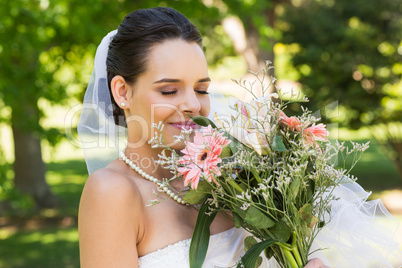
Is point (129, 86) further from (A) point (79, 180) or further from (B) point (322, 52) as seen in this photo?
(A) point (79, 180)

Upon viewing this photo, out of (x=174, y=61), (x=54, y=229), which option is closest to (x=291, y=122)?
(x=174, y=61)

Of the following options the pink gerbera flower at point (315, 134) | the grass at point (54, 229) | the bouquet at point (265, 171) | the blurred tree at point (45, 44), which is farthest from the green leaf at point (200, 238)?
the blurred tree at point (45, 44)

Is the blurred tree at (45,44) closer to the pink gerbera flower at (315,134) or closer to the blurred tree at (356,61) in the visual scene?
the blurred tree at (356,61)

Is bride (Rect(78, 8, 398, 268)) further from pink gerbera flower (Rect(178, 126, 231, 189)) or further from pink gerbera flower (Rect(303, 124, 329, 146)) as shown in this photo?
pink gerbera flower (Rect(303, 124, 329, 146))

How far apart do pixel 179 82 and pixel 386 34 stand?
1084cm

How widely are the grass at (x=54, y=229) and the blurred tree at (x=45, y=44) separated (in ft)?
2.58

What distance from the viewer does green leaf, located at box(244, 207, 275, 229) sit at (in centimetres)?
175

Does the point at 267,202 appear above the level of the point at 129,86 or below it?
below

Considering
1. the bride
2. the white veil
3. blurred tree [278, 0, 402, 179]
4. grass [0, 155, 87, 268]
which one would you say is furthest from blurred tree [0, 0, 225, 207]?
blurred tree [278, 0, 402, 179]

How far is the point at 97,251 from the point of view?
74.5 inches

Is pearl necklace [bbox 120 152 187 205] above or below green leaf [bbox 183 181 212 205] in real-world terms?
below

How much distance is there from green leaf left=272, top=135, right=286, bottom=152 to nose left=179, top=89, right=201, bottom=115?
0.45m

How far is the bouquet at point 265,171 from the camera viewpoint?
1747 mm

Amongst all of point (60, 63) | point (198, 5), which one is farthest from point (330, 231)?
point (60, 63)
